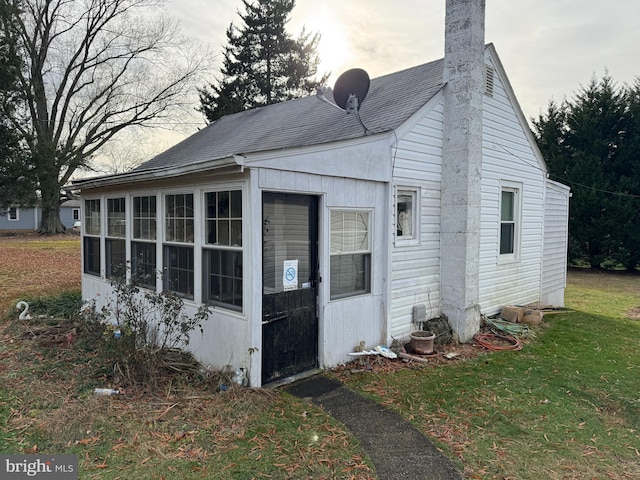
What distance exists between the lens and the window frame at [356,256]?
557 centimetres

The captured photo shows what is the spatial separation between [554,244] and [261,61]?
2424cm

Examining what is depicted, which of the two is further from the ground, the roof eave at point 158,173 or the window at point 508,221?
the roof eave at point 158,173

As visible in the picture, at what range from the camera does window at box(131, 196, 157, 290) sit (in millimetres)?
6297

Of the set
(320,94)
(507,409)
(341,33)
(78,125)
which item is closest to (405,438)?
(507,409)

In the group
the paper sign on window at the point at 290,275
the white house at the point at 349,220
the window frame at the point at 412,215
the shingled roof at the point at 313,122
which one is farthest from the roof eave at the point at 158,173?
the window frame at the point at 412,215

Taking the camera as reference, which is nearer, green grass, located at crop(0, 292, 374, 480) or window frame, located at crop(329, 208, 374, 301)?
green grass, located at crop(0, 292, 374, 480)

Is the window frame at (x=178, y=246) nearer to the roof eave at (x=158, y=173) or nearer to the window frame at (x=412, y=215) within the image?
the roof eave at (x=158, y=173)

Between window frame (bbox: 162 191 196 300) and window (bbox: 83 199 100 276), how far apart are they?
2775 mm

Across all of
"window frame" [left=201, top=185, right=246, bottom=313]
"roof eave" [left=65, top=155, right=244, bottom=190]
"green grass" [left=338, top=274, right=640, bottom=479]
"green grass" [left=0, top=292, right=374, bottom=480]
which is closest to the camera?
"green grass" [left=0, top=292, right=374, bottom=480]

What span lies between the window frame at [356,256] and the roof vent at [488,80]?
3837 mm

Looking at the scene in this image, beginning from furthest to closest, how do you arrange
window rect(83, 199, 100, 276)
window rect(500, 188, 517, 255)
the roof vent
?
1. window rect(500, 188, 517, 255)
2. window rect(83, 199, 100, 276)
3. the roof vent

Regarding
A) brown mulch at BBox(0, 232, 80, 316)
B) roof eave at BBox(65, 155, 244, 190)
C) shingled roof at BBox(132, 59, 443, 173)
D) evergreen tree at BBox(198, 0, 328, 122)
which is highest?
evergreen tree at BBox(198, 0, 328, 122)

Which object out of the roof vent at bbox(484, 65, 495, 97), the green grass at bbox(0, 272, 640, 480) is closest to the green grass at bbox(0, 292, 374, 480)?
the green grass at bbox(0, 272, 640, 480)

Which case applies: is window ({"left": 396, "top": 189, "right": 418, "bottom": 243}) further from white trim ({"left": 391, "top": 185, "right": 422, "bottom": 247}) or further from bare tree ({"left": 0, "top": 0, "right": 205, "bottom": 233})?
bare tree ({"left": 0, "top": 0, "right": 205, "bottom": 233})
